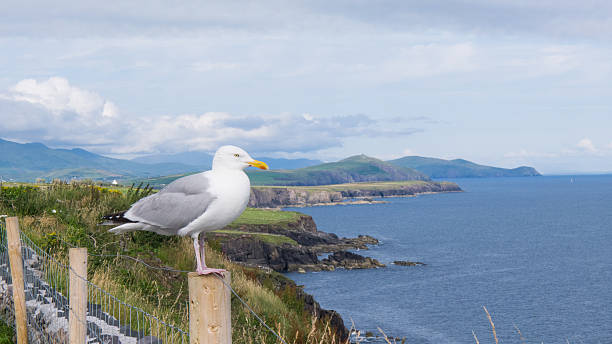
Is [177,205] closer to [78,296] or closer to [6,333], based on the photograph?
[78,296]

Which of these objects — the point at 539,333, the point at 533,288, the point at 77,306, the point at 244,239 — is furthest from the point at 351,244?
the point at 77,306

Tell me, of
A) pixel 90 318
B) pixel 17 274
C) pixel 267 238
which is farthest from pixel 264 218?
pixel 17 274

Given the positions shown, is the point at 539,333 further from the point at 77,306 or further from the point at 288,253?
the point at 77,306

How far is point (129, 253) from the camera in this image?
1358 cm

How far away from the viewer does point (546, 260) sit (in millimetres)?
77875

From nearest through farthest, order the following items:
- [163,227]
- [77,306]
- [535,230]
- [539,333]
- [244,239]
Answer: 1. [163,227]
2. [77,306]
3. [539,333]
4. [244,239]
5. [535,230]

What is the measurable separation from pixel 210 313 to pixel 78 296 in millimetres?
3143

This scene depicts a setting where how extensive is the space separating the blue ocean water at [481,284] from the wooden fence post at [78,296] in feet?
49.3

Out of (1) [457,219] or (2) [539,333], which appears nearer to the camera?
(2) [539,333]

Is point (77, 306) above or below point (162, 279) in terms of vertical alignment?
above

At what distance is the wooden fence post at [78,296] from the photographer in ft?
20.5

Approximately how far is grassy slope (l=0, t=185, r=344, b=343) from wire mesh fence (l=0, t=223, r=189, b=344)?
0.87 metres

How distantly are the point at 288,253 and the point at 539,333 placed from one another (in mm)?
36669

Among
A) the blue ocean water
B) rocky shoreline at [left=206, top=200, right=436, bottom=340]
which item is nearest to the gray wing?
the blue ocean water
